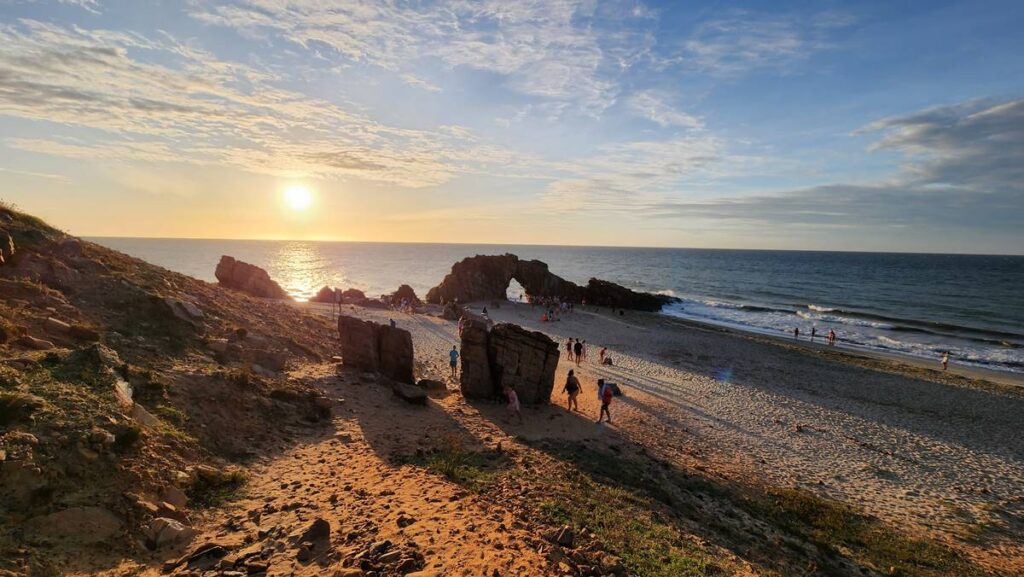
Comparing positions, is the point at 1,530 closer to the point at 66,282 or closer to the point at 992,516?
the point at 66,282

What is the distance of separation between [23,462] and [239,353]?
32.7 feet

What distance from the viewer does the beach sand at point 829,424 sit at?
1627 centimetres

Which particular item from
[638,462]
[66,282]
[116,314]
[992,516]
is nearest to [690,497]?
[638,462]

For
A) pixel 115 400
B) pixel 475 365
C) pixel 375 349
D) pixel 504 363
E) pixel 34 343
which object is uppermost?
pixel 34 343

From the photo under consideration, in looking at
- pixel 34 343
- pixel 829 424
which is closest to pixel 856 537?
pixel 829 424

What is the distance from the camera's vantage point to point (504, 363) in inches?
773

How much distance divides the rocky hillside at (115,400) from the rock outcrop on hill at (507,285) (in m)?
40.8

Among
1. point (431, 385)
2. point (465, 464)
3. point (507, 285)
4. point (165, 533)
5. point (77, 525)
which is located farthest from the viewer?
point (507, 285)

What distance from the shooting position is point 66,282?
1609cm

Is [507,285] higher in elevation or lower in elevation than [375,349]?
lower

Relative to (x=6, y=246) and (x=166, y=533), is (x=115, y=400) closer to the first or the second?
(x=166, y=533)

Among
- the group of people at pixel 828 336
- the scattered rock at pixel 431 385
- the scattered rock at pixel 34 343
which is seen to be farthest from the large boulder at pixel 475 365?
the group of people at pixel 828 336

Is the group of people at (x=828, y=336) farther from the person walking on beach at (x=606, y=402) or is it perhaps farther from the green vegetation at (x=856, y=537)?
the person walking on beach at (x=606, y=402)

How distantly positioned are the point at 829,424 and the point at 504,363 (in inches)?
670
